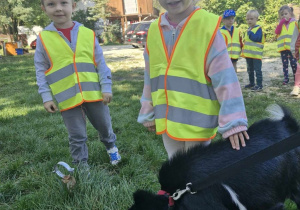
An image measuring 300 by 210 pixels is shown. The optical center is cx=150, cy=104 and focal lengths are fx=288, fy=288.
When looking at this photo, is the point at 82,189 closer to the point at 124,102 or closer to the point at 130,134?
the point at 130,134

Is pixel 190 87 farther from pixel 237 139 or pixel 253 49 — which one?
pixel 253 49

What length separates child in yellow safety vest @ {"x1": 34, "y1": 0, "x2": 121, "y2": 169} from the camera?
2684 millimetres

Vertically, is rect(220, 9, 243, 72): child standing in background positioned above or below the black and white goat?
above

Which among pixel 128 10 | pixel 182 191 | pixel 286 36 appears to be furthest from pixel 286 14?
pixel 128 10

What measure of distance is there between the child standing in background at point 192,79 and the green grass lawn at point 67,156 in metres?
0.86

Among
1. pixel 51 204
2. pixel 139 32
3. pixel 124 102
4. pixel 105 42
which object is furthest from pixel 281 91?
pixel 105 42

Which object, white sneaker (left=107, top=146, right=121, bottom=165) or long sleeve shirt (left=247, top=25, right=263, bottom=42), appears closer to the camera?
white sneaker (left=107, top=146, right=121, bottom=165)

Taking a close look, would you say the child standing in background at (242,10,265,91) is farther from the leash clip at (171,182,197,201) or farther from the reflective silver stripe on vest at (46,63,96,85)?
the leash clip at (171,182,197,201)

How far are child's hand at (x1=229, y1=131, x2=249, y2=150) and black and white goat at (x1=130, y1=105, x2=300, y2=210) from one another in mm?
26

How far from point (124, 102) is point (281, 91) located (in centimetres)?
332

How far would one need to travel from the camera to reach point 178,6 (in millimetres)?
1809

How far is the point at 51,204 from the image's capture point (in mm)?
2232

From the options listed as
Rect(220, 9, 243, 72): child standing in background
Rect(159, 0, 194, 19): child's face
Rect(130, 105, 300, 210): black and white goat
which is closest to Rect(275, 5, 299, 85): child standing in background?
Rect(220, 9, 243, 72): child standing in background

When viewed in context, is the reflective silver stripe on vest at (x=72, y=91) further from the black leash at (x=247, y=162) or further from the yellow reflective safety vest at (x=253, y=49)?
the yellow reflective safety vest at (x=253, y=49)
